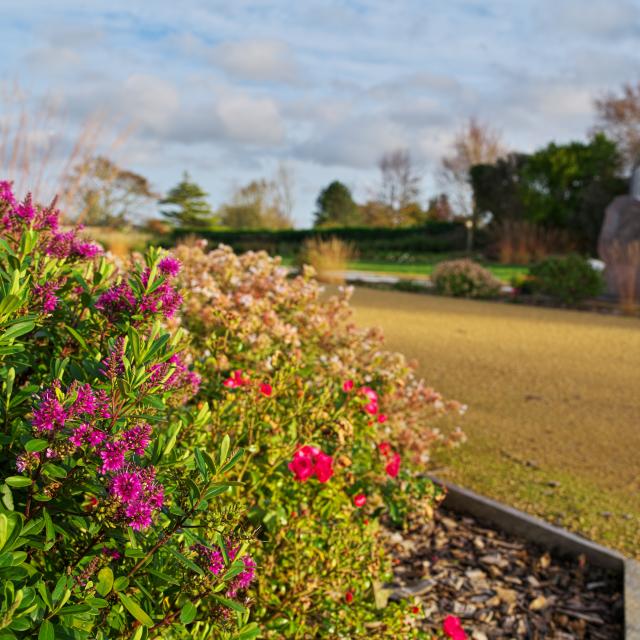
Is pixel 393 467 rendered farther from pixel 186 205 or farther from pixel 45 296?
pixel 186 205

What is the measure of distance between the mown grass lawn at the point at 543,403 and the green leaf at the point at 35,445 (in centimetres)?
292

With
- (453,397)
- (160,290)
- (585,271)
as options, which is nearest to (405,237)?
(585,271)

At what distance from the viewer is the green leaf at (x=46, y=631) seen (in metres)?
1.07

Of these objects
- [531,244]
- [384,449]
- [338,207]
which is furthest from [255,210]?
[384,449]

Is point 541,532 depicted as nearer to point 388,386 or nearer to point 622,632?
point 622,632

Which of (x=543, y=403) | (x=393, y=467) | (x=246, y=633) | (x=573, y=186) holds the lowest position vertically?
(x=543, y=403)

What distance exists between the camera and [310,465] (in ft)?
7.72

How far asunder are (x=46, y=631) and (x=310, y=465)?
52.4 inches

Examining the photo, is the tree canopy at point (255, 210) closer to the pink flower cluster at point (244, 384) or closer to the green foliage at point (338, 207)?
the green foliage at point (338, 207)

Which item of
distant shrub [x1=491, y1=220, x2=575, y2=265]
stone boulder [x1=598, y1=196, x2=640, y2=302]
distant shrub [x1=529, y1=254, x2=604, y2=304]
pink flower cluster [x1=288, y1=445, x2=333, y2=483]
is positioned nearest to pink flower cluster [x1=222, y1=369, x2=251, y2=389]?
pink flower cluster [x1=288, y1=445, x2=333, y2=483]

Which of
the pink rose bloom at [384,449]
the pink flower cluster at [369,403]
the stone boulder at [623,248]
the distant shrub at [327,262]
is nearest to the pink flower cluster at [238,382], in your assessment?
the pink flower cluster at [369,403]

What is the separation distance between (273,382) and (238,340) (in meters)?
0.67

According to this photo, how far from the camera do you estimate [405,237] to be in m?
27.8

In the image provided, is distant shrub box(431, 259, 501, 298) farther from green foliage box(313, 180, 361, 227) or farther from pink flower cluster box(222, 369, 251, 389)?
green foliage box(313, 180, 361, 227)
